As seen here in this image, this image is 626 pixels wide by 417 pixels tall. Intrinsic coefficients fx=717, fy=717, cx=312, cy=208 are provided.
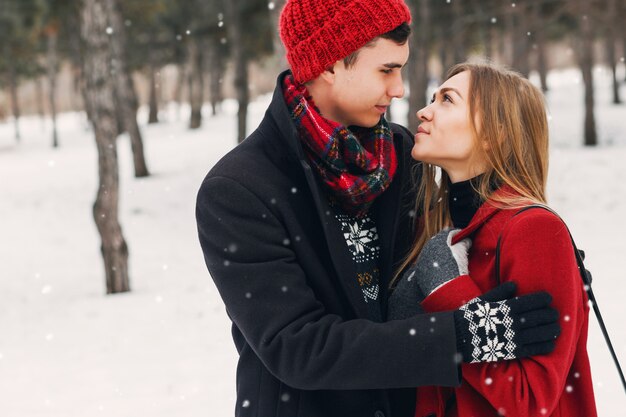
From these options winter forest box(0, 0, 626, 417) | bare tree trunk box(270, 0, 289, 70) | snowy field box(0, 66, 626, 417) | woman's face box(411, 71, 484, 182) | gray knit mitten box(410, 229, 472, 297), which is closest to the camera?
gray knit mitten box(410, 229, 472, 297)

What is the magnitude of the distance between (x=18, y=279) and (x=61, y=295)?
1.63 metres

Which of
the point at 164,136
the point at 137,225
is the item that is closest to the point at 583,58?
the point at 137,225

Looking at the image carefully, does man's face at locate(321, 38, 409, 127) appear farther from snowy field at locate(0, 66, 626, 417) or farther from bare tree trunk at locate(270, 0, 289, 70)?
bare tree trunk at locate(270, 0, 289, 70)

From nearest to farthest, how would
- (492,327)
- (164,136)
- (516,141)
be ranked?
(492,327) < (516,141) < (164,136)

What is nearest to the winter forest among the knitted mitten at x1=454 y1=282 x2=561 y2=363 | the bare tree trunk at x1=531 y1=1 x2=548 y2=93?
the bare tree trunk at x1=531 y1=1 x2=548 y2=93

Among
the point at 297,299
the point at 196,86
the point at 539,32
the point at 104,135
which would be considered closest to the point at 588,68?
the point at 539,32

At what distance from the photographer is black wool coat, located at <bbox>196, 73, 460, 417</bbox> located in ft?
6.15

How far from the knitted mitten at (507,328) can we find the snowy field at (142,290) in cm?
359

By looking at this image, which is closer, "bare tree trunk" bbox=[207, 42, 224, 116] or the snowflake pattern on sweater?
the snowflake pattern on sweater

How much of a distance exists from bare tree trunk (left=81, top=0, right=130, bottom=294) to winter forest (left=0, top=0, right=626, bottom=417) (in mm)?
18

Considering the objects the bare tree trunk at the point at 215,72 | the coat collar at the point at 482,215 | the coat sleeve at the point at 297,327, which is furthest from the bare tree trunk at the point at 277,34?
the bare tree trunk at the point at 215,72

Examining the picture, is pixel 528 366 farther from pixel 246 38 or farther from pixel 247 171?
pixel 246 38

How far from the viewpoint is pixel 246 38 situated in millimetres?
23859

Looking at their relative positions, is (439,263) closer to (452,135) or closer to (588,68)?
(452,135)
